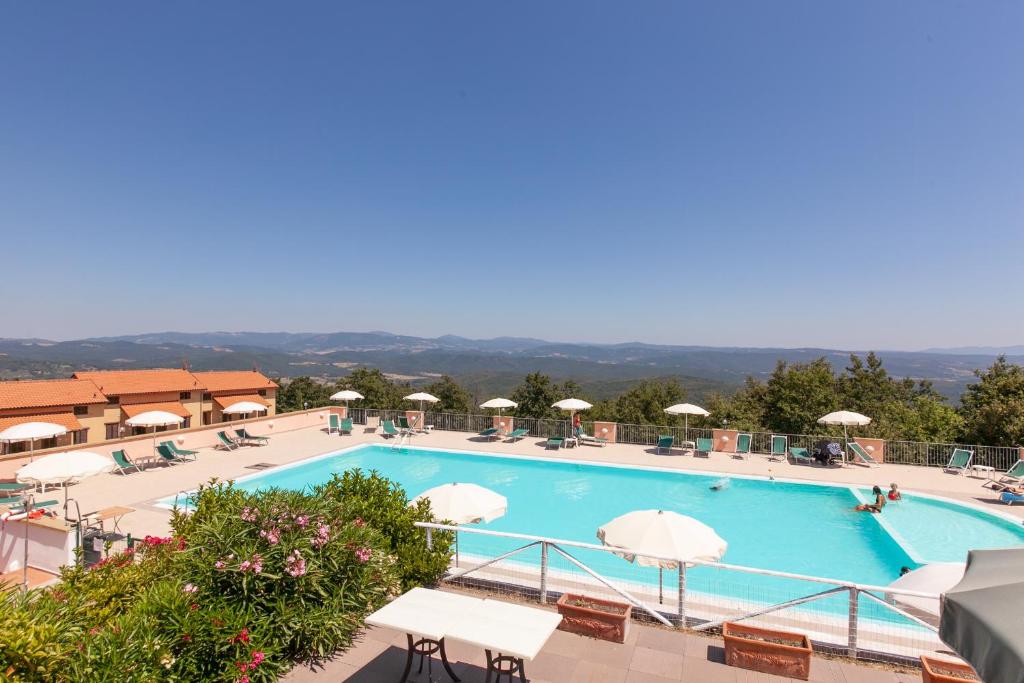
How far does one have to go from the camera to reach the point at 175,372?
98.3ft

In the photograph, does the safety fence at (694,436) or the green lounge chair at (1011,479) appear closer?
the green lounge chair at (1011,479)

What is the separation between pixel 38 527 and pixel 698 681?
9531 millimetres

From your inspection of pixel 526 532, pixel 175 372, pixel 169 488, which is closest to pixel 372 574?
pixel 526 532

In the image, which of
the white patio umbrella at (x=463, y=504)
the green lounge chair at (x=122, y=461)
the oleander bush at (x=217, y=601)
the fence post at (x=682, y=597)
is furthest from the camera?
the green lounge chair at (x=122, y=461)

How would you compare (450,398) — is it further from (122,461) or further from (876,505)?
(876,505)

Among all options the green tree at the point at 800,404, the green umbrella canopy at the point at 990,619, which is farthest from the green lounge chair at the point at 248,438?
the green tree at the point at 800,404

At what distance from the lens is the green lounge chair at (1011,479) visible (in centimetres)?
1305

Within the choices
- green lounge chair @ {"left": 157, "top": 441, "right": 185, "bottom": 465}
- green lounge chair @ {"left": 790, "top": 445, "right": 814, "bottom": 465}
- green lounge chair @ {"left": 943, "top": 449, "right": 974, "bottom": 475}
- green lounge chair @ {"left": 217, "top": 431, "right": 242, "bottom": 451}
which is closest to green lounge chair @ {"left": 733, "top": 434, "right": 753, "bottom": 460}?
green lounge chair @ {"left": 790, "top": 445, "right": 814, "bottom": 465}

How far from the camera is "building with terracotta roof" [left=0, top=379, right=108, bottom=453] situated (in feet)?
73.9

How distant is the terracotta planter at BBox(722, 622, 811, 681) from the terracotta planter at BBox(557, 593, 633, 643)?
107 cm

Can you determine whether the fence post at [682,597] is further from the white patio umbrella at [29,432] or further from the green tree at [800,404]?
the green tree at [800,404]

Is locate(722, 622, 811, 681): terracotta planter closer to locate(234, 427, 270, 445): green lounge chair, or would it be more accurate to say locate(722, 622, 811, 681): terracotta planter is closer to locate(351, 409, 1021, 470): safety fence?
locate(351, 409, 1021, 470): safety fence

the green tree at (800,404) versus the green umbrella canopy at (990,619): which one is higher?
the green umbrella canopy at (990,619)

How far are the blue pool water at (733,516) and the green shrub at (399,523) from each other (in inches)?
101
